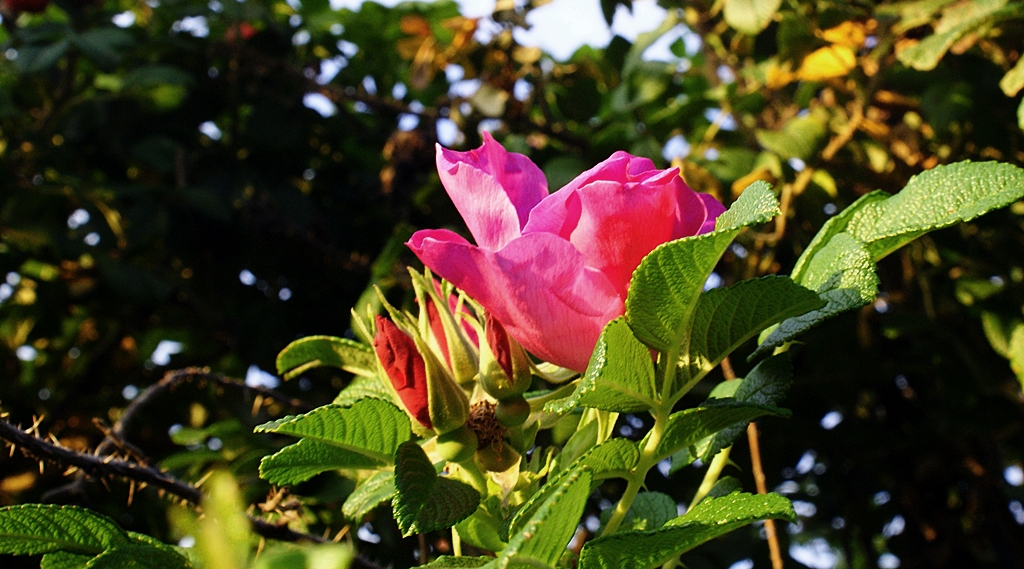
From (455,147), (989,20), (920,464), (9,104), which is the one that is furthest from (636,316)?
(9,104)

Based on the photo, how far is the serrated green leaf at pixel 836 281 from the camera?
0.49m

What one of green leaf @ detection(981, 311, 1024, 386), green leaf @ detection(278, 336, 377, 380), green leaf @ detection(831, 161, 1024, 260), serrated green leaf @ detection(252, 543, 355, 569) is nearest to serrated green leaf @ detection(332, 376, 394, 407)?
green leaf @ detection(278, 336, 377, 380)

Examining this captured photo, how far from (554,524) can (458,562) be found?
10cm

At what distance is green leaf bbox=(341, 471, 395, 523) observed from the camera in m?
0.64

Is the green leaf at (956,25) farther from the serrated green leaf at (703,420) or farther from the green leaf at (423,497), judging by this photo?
the green leaf at (423,497)

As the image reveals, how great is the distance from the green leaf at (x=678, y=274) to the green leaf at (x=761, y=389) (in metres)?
0.10

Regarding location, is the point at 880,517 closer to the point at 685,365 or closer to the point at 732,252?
the point at 732,252

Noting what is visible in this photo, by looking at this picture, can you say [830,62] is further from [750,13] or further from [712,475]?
[712,475]

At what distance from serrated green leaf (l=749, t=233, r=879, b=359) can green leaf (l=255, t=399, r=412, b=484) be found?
0.24 m

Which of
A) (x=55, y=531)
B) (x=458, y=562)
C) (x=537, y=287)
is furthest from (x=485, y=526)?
(x=55, y=531)

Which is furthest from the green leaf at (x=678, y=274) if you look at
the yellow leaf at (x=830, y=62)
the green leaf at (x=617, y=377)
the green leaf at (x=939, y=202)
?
the yellow leaf at (x=830, y=62)

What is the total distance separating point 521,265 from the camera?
0.50m

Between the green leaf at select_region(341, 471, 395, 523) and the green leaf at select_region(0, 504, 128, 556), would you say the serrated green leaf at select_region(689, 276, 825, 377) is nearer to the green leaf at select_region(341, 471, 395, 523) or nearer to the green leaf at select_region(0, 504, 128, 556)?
the green leaf at select_region(341, 471, 395, 523)

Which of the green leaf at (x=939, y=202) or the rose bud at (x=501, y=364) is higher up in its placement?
the green leaf at (x=939, y=202)
